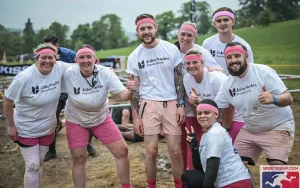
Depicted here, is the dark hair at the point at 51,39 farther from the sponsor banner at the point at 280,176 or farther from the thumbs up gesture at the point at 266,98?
the sponsor banner at the point at 280,176

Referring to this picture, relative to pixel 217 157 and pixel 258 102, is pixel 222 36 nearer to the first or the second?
pixel 258 102

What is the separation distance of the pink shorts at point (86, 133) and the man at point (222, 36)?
1695mm

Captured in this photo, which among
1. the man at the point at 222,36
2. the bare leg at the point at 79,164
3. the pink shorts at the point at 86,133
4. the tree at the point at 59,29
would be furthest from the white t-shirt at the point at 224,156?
the tree at the point at 59,29

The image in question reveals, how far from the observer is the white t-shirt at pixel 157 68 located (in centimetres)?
Answer: 445

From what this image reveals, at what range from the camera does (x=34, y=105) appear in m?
4.33

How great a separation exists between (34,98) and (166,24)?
8110 centimetres

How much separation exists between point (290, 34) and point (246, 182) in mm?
25616

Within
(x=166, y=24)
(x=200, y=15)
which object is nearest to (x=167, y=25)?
(x=166, y=24)

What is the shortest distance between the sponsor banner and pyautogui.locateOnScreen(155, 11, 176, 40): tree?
6978cm

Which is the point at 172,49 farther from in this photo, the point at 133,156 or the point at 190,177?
the point at 133,156

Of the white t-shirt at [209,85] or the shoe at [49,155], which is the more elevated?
the white t-shirt at [209,85]

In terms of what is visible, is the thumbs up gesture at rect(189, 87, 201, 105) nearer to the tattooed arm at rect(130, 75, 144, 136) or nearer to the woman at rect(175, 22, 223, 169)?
the woman at rect(175, 22, 223, 169)

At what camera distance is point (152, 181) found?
4516mm

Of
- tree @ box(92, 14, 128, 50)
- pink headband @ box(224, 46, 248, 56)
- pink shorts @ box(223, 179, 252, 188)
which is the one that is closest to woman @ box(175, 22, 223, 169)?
pink headband @ box(224, 46, 248, 56)
